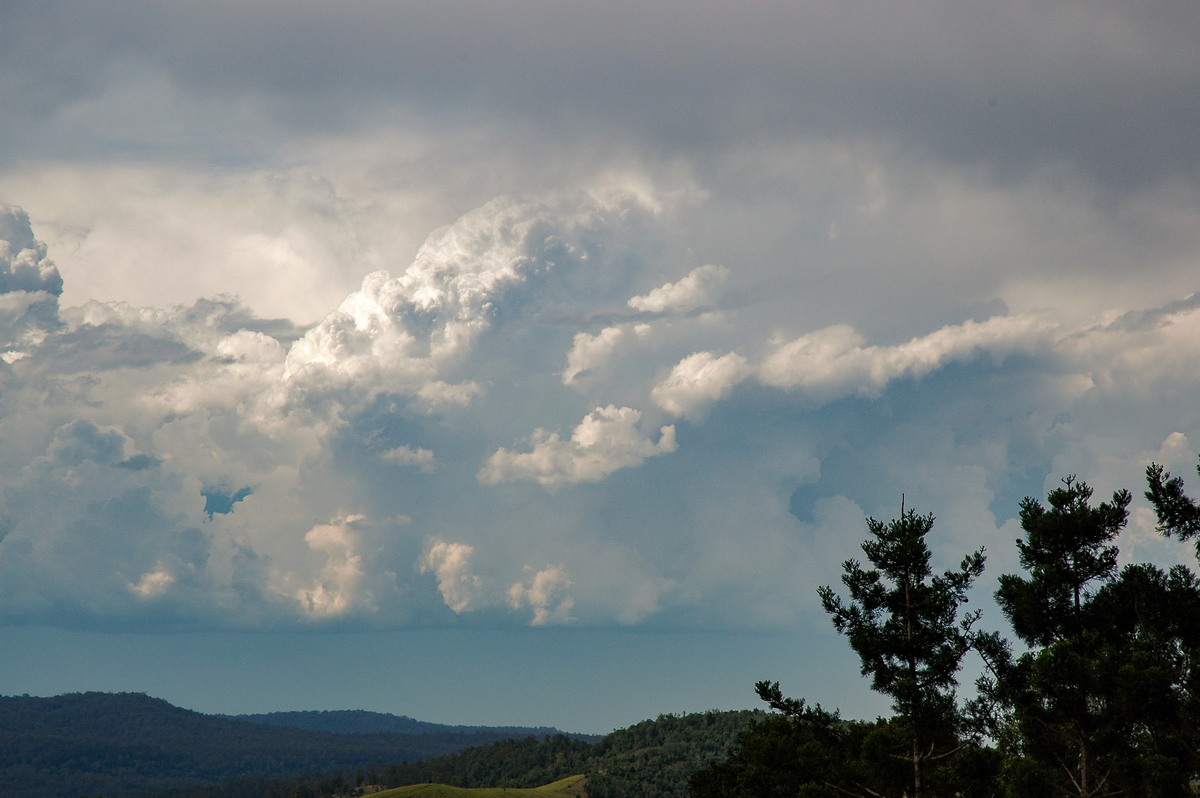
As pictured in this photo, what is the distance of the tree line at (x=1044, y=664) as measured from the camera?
40625 millimetres

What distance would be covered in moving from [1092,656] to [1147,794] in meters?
5.59

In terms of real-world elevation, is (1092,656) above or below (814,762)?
above

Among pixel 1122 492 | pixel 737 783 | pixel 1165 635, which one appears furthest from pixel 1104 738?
pixel 737 783

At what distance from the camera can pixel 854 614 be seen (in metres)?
47.3

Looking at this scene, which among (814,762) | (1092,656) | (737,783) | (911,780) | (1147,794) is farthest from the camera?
(737,783)

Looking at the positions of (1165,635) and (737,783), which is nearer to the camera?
(1165,635)

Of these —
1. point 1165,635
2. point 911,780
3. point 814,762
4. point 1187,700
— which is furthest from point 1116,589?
point 814,762

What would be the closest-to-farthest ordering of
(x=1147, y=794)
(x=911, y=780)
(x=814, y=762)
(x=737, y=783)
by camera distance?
(x=1147, y=794) → (x=911, y=780) → (x=814, y=762) → (x=737, y=783)

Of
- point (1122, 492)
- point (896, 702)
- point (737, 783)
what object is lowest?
point (737, 783)

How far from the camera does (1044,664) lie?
4081 cm

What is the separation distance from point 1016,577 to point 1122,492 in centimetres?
561

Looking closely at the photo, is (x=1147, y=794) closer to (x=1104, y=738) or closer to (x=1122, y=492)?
(x=1104, y=738)

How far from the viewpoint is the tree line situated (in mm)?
40625

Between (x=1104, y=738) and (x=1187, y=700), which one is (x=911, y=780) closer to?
(x=1104, y=738)
